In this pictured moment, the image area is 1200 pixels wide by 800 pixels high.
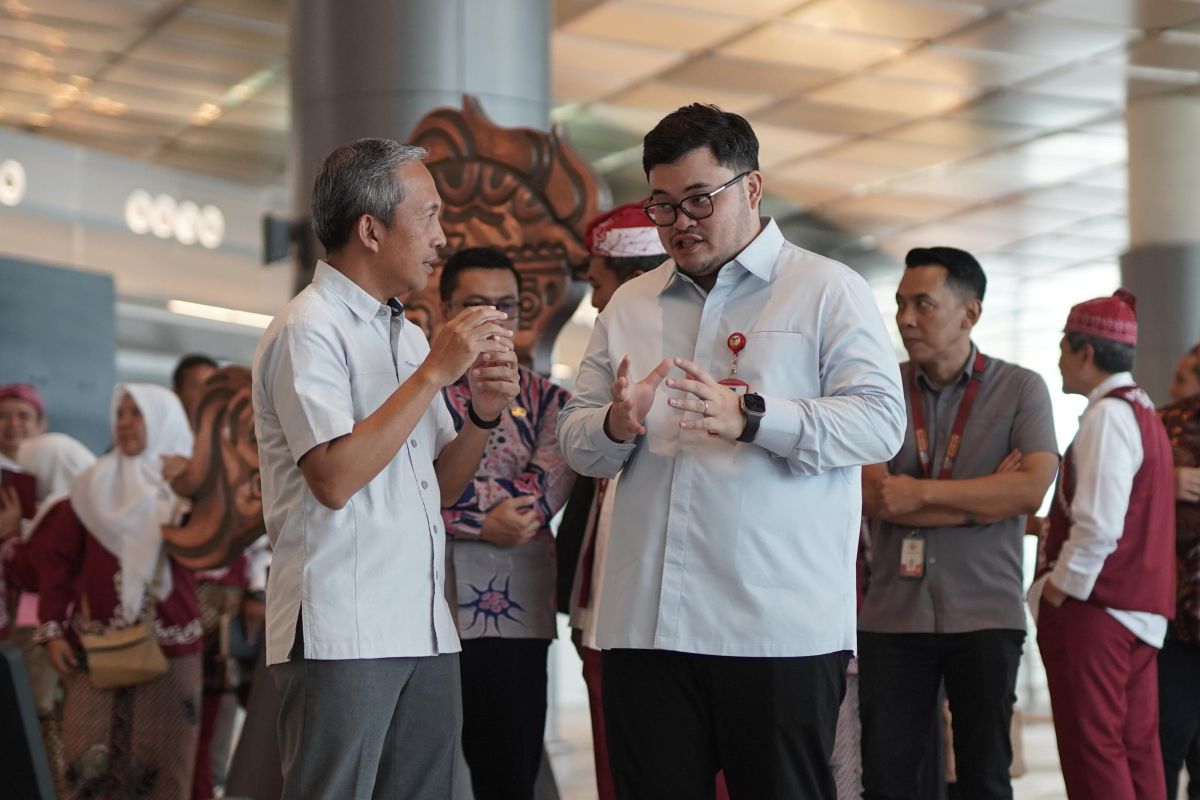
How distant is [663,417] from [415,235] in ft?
1.72

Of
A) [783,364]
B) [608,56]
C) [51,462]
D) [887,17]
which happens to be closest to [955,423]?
[783,364]

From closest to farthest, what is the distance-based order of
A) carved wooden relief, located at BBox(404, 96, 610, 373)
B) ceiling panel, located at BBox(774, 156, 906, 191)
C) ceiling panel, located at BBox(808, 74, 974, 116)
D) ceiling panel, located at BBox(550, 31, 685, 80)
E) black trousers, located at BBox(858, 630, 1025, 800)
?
black trousers, located at BBox(858, 630, 1025, 800)
carved wooden relief, located at BBox(404, 96, 610, 373)
ceiling panel, located at BBox(550, 31, 685, 80)
ceiling panel, located at BBox(808, 74, 974, 116)
ceiling panel, located at BBox(774, 156, 906, 191)

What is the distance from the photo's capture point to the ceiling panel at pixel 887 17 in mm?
8125

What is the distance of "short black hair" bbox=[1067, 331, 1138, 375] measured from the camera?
3867mm

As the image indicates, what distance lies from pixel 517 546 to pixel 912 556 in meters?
0.97

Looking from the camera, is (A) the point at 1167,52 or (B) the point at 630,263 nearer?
(B) the point at 630,263

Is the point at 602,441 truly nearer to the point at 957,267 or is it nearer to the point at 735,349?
the point at 735,349

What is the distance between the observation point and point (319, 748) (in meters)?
2.37

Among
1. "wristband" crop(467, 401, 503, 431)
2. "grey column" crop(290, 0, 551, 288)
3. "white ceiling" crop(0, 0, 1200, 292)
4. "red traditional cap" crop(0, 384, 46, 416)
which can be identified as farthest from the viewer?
"white ceiling" crop(0, 0, 1200, 292)

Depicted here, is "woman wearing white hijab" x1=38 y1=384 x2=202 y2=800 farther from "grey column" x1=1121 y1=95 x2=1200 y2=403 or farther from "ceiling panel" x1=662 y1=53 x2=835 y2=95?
"grey column" x1=1121 y1=95 x2=1200 y2=403

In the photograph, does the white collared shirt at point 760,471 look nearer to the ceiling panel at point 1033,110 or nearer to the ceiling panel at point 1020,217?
the ceiling panel at point 1033,110

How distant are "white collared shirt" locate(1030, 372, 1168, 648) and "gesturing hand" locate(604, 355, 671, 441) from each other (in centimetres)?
177

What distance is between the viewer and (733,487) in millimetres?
2389

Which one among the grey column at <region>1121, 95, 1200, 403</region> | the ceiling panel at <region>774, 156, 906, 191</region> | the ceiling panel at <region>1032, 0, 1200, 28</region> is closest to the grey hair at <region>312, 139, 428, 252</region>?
the ceiling panel at <region>1032, 0, 1200, 28</region>
